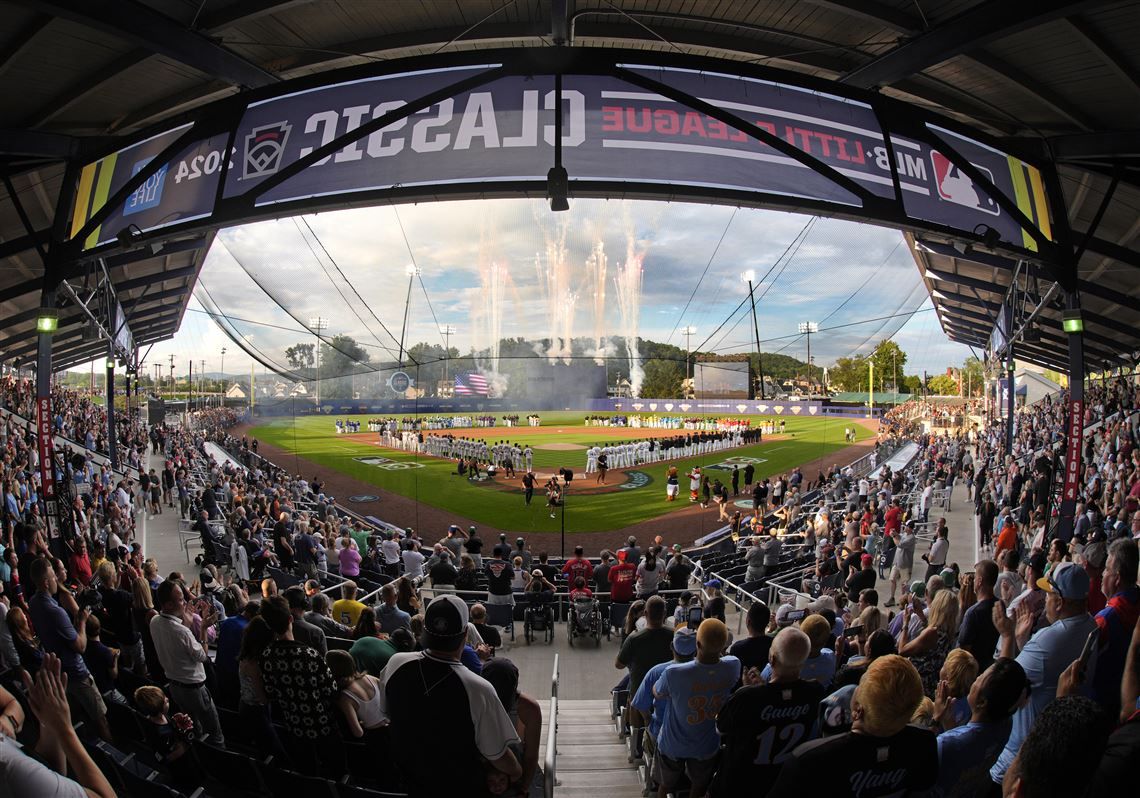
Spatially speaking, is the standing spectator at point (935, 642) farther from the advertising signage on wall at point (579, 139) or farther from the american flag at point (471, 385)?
the american flag at point (471, 385)

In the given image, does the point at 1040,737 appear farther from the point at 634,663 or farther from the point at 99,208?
the point at 99,208

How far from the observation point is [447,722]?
239 centimetres

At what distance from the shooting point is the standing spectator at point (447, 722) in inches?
94.3

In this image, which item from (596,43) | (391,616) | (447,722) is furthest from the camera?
(596,43)

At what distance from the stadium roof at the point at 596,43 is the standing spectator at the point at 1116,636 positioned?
497 cm

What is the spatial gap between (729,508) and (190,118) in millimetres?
19106

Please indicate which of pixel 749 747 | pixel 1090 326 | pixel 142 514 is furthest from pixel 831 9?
pixel 1090 326

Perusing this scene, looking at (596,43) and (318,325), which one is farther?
(318,325)

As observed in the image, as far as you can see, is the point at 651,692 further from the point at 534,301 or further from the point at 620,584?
the point at 534,301

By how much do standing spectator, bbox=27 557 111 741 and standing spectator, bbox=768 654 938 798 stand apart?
4579mm

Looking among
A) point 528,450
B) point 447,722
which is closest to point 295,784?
point 447,722

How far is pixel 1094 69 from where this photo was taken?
25.2ft

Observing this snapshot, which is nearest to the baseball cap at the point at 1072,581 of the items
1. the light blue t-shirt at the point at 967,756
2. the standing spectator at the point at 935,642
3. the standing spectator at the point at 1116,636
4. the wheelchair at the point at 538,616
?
the standing spectator at the point at 1116,636

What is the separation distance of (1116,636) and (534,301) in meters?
23.5
